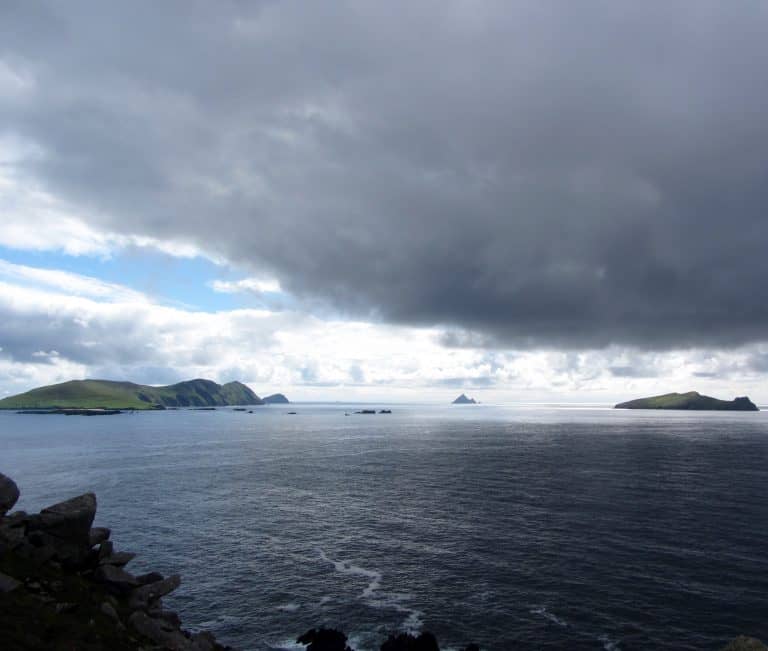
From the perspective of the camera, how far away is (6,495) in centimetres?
3825

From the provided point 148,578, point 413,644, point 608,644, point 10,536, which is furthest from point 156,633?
point 608,644

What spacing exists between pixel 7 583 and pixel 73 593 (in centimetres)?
501

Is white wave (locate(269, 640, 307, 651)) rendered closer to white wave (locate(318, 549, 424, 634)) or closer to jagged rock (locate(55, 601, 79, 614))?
white wave (locate(318, 549, 424, 634))

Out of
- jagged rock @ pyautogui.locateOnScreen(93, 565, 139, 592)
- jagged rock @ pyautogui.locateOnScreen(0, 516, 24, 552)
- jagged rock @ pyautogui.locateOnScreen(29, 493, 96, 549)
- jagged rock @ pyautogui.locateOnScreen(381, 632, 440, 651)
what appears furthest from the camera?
jagged rock @ pyautogui.locateOnScreen(381, 632, 440, 651)

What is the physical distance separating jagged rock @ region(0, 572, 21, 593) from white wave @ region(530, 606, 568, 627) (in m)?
48.4

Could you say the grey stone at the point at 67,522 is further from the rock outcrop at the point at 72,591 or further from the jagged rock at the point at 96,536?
the jagged rock at the point at 96,536

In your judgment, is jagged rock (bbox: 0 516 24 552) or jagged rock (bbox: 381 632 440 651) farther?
jagged rock (bbox: 381 632 440 651)

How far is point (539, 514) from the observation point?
91.9m

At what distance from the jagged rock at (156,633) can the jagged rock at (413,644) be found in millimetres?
19812

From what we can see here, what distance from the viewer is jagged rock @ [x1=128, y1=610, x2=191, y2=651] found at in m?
33.6

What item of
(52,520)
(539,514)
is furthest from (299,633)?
(539,514)

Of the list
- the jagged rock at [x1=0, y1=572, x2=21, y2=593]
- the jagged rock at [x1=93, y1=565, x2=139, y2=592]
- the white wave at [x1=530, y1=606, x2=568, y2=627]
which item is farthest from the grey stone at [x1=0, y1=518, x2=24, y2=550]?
the white wave at [x1=530, y1=606, x2=568, y2=627]

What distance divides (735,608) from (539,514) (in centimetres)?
4010

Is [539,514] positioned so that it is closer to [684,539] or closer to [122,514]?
[684,539]
